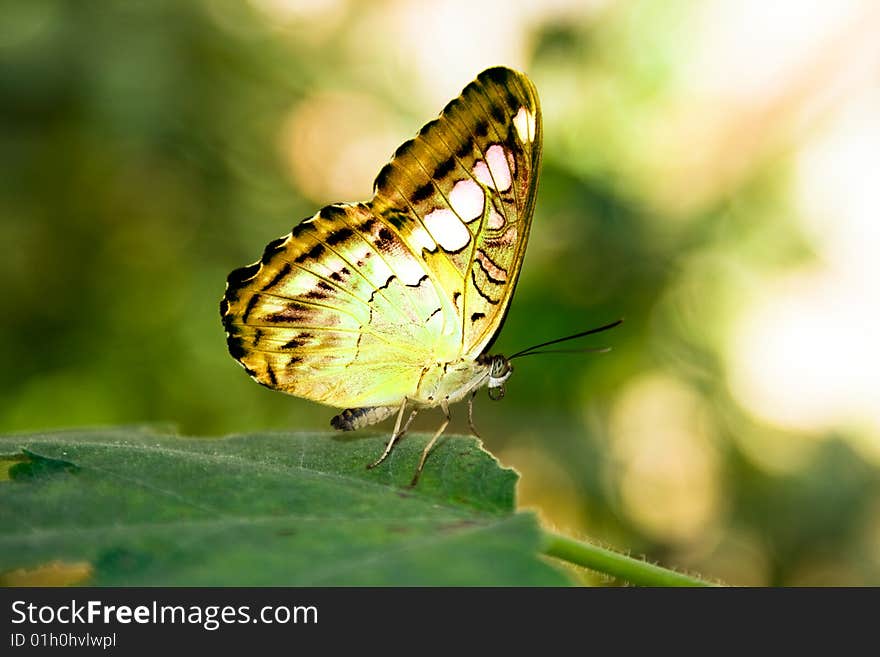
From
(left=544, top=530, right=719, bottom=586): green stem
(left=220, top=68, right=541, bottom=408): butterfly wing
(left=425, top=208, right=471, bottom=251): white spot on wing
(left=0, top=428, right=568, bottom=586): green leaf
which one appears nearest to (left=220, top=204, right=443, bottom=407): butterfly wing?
(left=220, top=68, right=541, bottom=408): butterfly wing

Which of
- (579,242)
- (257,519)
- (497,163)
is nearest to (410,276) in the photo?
(497,163)

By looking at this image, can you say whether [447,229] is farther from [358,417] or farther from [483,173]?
[358,417]

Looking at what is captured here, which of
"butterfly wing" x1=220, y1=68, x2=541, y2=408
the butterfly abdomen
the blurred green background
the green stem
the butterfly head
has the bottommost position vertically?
the green stem

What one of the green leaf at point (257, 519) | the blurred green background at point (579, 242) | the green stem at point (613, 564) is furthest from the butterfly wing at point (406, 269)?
the blurred green background at point (579, 242)

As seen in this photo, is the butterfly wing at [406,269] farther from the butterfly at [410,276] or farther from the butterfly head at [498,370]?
the butterfly head at [498,370]

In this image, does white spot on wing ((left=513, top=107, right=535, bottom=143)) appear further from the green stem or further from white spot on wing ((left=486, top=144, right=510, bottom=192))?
the green stem

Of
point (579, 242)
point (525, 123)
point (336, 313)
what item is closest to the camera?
point (525, 123)

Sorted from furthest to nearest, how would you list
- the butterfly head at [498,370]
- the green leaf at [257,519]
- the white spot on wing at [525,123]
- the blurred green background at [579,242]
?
1. the blurred green background at [579,242]
2. the butterfly head at [498,370]
3. the white spot on wing at [525,123]
4. the green leaf at [257,519]
